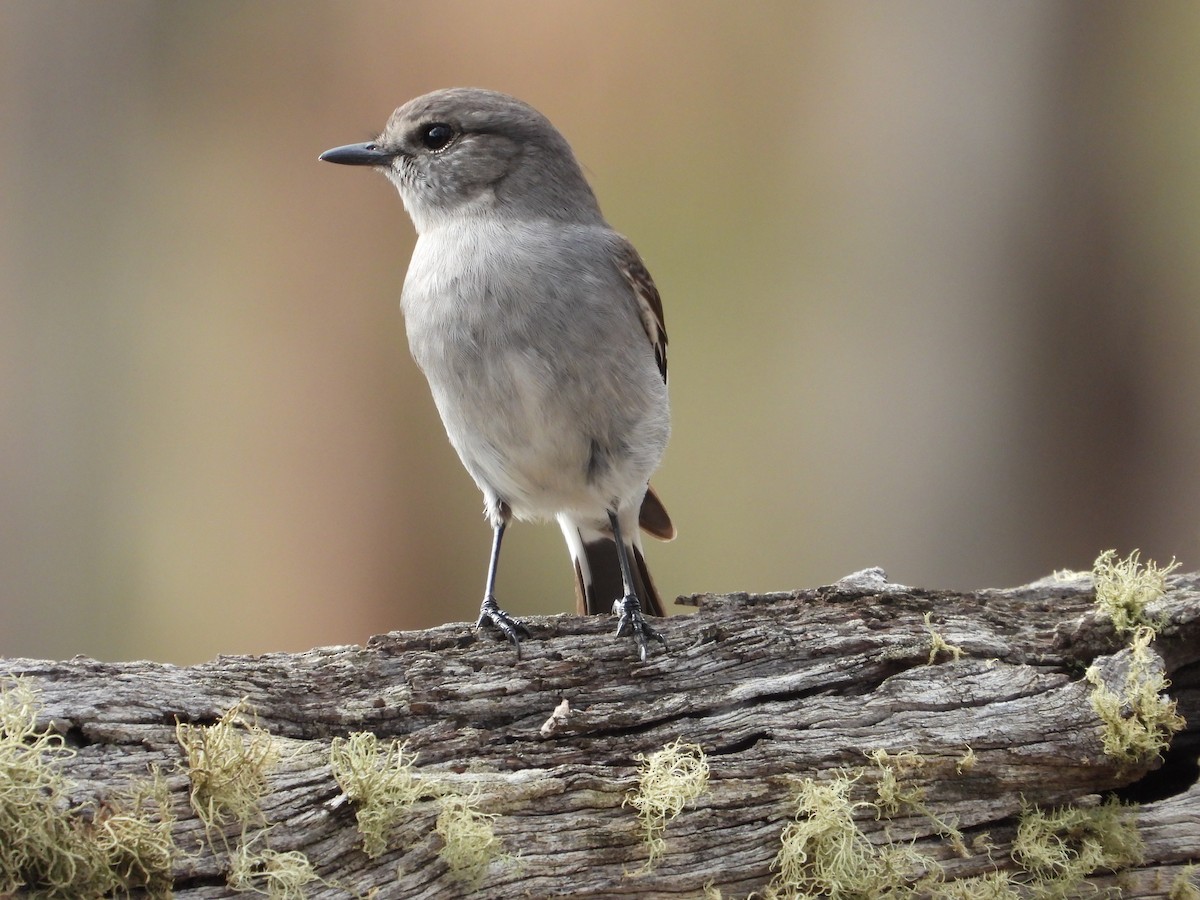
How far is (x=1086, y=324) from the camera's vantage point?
5809 millimetres

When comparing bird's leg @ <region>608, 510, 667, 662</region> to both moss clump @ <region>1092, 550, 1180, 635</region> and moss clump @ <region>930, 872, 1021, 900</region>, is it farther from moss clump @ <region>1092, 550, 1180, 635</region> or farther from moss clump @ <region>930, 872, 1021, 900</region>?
moss clump @ <region>1092, 550, 1180, 635</region>

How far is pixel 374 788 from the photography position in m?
2.26

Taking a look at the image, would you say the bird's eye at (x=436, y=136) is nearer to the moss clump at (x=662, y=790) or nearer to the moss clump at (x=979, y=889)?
the moss clump at (x=662, y=790)

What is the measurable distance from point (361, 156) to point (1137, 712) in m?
3.00

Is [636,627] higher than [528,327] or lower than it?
lower

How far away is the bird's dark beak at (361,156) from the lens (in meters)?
3.98

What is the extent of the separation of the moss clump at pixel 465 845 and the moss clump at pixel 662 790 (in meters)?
0.33

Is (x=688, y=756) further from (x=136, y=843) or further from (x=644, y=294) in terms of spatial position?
(x=644, y=294)

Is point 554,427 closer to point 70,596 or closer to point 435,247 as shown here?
point 435,247

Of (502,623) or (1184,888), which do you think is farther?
(502,623)

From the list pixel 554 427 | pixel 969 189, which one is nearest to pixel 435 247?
pixel 554 427

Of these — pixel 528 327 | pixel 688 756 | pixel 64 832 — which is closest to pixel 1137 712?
pixel 688 756

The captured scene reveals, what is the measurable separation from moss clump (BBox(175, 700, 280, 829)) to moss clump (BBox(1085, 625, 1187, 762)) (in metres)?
1.93

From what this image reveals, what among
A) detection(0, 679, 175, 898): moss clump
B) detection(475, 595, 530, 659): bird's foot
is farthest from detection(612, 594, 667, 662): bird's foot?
detection(0, 679, 175, 898): moss clump
